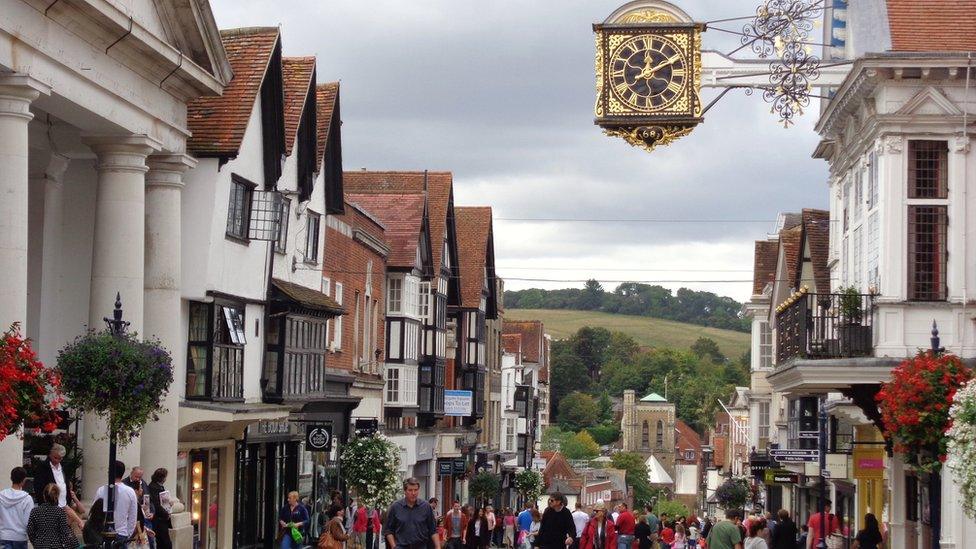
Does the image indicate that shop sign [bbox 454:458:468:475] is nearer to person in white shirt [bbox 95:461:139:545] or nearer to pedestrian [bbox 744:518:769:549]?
pedestrian [bbox 744:518:769:549]

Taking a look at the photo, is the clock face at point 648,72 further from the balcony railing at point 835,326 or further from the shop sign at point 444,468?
the shop sign at point 444,468

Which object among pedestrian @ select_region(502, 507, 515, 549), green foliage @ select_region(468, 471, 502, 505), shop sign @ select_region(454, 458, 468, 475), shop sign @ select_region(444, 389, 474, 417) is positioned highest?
shop sign @ select_region(444, 389, 474, 417)

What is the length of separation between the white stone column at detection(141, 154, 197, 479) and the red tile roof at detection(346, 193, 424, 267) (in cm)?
2387

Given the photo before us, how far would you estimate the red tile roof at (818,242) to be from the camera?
3925 cm

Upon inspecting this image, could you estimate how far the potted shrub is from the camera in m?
26.9

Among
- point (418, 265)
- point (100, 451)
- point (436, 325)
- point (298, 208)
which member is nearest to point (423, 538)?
point (100, 451)

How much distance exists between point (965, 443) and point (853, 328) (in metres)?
8.87

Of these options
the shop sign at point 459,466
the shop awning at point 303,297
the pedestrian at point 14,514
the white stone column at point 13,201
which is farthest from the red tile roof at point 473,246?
the pedestrian at point 14,514

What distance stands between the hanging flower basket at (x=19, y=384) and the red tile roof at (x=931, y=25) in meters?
15.4

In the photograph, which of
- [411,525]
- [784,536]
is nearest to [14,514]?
[411,525]

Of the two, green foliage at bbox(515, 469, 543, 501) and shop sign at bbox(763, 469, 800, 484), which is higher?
shop sign at bbox(763, 469, 800, 484)

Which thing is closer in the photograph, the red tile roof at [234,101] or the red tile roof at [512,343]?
the red tile roof at [234,101]

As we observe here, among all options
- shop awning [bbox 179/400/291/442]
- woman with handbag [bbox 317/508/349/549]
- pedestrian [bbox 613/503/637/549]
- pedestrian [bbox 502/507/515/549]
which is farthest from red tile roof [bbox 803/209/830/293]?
woman with handbag [bbox 317/508/349/549]

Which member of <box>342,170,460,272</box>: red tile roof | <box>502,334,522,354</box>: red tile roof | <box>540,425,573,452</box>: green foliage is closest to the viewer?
<box>342,170,460,272</box>: red tile roof
